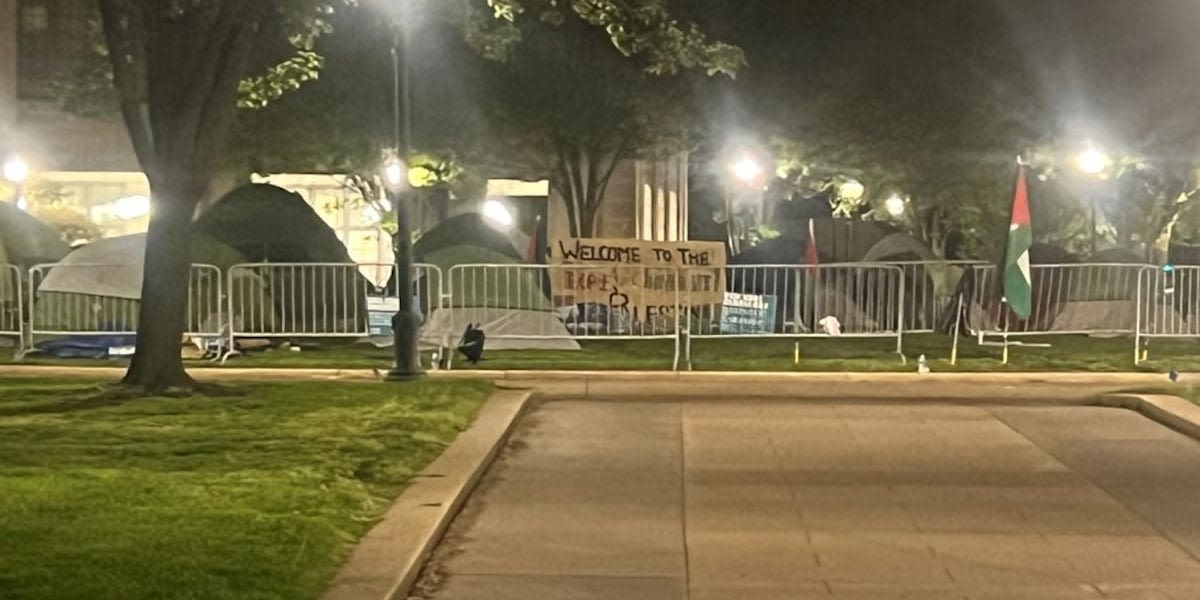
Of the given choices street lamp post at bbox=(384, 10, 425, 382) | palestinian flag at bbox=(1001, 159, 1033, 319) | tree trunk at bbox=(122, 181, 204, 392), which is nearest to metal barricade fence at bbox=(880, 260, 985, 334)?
palestinian flag at bbox=(1001, 159, 1033, 319)

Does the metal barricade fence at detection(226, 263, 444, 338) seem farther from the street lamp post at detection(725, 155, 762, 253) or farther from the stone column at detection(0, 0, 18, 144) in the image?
the stone column at detection(0, 0, 18, 144)

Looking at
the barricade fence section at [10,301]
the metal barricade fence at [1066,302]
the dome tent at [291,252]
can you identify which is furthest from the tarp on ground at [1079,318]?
the barricade fence section at [10,301]

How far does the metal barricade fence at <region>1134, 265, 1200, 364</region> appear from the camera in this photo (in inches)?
769

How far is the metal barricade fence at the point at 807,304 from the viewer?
20.3m

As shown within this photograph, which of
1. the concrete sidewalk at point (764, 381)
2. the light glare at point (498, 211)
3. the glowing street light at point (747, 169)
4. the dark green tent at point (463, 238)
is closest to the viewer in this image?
the concrete sidewalk at point (764, 381)

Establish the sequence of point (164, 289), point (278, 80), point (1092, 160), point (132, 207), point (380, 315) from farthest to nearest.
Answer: point (132, 207) < point (1092, 160) < point (380, 315) < point (278, 80) < point (164, 289)

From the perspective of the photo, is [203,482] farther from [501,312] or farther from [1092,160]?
[1092,160]

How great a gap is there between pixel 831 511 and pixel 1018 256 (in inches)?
366

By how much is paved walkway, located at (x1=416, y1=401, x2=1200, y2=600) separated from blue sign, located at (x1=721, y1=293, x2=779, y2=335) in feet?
19.7

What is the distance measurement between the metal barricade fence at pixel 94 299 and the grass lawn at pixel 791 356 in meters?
0.66

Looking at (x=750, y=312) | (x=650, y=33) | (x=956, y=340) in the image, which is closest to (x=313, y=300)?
(x=750, y=312)

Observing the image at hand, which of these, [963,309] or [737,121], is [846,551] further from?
[737,121]

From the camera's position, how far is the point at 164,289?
14.6m

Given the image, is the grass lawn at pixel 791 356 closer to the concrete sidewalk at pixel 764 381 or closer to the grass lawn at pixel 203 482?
the concrete sidewalk at pixel 764 381
